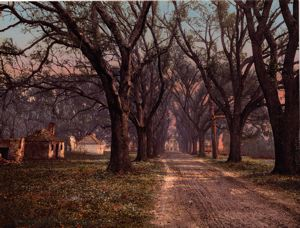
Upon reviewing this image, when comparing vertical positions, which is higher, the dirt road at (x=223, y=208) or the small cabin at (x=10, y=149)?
the small cabin at (x=10, y=149)

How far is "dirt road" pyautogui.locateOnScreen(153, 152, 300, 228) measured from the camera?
7477 millimetres

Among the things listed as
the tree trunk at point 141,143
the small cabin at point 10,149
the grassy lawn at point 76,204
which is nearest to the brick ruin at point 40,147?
the small cabin at point 10,149

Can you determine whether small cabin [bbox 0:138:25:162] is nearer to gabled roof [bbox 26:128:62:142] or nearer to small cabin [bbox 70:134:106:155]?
gabled roof [bbox 26:128:62:142]

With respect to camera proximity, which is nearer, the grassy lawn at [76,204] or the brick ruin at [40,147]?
the grassy lawn at [76,204]

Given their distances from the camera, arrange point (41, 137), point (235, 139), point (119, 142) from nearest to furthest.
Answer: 1. point (119, 142)
2. point (235, 139)
3. point (41, 137)

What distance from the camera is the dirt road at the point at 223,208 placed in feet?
24.5

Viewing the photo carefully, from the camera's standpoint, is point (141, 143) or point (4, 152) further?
point (4, 152)

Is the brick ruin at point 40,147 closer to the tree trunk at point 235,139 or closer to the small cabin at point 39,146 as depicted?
the small cabin at point 39,146

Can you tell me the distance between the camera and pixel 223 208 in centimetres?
895

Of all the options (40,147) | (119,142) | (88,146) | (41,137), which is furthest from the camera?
(88,146)

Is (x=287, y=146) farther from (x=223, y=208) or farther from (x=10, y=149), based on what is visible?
(x=10, y=149)

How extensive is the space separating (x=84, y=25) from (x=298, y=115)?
12.1m

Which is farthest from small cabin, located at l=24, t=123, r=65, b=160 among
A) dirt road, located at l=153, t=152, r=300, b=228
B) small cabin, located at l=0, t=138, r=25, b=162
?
dirt road, located at l=153, t=152, r=300, b=228

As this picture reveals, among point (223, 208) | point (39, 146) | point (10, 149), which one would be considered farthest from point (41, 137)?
point (223, 208)
